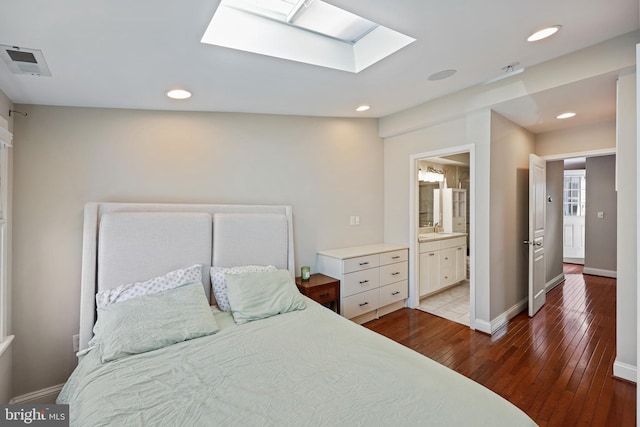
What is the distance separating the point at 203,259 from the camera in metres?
2.50

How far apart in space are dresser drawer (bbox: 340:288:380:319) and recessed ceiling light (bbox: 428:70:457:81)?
2.20 meters

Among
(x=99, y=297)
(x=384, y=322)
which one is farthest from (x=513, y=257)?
(x=99, y=297)

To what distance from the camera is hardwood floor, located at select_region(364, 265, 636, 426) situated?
1969mm

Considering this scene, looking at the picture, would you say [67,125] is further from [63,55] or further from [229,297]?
[229,297]

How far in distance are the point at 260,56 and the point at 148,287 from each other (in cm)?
175

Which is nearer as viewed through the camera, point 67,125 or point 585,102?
point 67,125

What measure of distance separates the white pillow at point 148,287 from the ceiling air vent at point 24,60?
4.75ft

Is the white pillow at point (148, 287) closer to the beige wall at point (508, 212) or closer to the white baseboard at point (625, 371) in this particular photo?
the beige wall at point (508, 212)

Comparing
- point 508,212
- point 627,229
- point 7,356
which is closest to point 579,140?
point 508,212

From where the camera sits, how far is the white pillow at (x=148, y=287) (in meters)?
2.05

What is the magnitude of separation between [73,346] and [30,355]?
250 millimetres

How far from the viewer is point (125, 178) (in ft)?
8.14

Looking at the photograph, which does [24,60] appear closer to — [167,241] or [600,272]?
[167,241]

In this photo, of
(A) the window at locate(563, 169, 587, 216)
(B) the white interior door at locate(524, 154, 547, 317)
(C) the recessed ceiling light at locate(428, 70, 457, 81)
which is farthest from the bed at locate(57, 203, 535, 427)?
(A) the window at locate(563, 169, 587, 216)
